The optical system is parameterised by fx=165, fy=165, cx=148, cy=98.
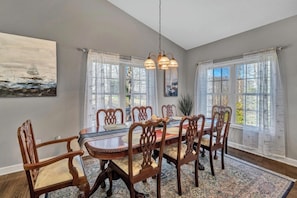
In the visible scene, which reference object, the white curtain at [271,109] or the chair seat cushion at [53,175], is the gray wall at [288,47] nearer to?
the white curtain at [271,109]

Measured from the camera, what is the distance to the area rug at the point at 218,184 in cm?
211

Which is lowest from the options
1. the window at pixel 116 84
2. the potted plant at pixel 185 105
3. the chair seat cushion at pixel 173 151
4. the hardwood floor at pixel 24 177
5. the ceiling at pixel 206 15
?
the hardwood floor at pixel 24 177

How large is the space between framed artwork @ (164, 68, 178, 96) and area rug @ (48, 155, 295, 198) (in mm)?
2212

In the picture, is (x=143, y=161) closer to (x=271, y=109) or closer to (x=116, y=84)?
(x=116, y=84)

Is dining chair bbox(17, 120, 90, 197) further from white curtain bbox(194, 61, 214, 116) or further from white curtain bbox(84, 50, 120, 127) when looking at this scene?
white curtain bbox(194, 61, 214, 116)

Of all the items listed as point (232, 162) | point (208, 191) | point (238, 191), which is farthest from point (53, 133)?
point (232, 162)

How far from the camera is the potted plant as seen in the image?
4706 millimetres

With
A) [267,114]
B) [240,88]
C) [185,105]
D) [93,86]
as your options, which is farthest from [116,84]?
[267,114]

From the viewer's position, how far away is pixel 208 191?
2156 mm

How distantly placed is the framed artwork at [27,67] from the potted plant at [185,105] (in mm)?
3206

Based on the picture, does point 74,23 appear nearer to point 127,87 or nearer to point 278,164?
point 127,87

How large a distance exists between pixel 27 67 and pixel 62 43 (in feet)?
2.41

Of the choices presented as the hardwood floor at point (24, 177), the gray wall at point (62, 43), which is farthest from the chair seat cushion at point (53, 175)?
the gray wall at point (62, 43)

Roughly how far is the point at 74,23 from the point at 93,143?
247 cm
